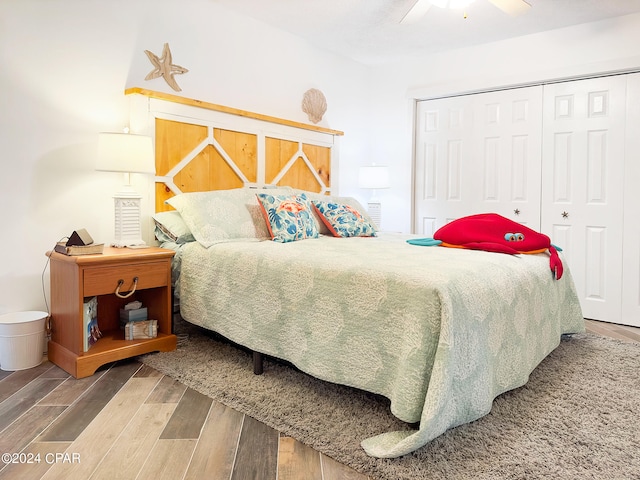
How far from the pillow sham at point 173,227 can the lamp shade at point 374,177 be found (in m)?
2.06

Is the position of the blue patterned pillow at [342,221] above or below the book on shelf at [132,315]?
above

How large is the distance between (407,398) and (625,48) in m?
3.44

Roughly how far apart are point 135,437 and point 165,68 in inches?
93.1

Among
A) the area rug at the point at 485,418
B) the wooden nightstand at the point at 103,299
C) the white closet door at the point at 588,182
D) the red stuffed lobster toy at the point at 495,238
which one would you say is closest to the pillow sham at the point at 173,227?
the wooden nightstand at the point at 103,299

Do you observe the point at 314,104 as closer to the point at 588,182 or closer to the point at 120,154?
the point at 120,154

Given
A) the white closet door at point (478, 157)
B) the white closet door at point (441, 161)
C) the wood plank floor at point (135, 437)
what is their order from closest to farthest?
the wood plank floor at point (135, 437), the white closet door at point (478, 157), the white closet door at point (441, 161)

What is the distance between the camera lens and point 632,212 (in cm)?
352

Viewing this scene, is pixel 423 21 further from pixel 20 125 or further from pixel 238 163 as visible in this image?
pixel 20 125

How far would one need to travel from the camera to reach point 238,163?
344 centimetres

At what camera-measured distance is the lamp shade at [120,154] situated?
8.22 feet

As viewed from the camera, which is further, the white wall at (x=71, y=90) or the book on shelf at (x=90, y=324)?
the white wall at (x=71, y=90)

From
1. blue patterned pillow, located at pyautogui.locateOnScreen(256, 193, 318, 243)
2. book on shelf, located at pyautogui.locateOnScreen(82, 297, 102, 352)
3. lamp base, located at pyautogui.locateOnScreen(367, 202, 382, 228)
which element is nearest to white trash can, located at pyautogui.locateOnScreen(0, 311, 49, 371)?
book on shelf, located at pyautogui.locateOnScreen(82, 297, 102, 352)

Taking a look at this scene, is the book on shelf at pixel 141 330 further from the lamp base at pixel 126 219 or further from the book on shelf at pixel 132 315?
the lamp base at pixel 126 219

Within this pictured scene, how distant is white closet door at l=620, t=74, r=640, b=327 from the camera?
11.4ft
